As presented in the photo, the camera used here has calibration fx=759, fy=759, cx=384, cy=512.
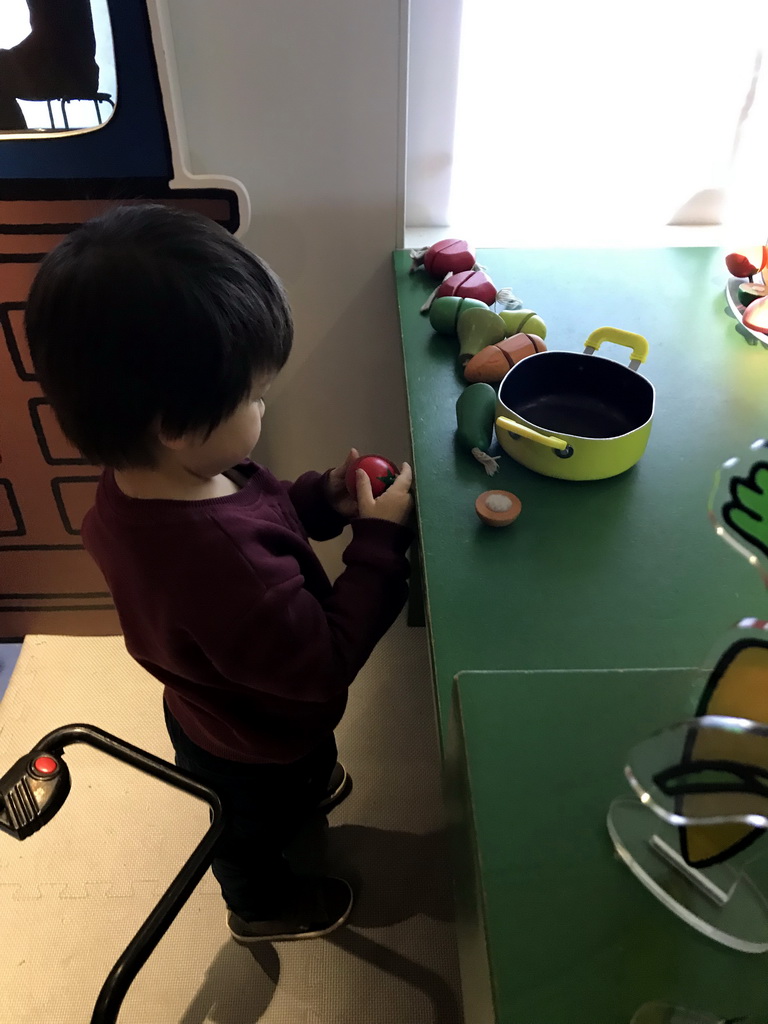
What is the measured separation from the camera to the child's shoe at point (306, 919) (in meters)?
1.06

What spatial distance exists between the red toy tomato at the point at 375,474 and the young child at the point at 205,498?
0.7 inches

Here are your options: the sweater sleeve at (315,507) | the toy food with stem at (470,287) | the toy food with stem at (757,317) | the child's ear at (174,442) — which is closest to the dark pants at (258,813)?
the sweater sleeve at (315,507)

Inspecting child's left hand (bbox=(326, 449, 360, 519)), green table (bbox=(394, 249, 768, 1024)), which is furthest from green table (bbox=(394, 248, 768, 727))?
child's left hand (bbox=(326, 449, 360, 519))

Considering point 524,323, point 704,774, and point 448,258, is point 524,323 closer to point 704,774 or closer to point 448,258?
point 448,258

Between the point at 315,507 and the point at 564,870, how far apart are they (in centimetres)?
51

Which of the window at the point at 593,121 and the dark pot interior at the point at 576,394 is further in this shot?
the window at the point at 593,121

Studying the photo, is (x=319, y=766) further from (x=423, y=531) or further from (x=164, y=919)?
(x=423, y=531)

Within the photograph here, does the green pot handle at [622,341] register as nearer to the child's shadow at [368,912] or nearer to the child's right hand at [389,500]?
the child's right hand at [389,500]

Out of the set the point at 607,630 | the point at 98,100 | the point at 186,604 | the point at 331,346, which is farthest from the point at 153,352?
the point at 331,346

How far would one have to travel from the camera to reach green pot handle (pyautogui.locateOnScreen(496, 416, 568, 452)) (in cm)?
71

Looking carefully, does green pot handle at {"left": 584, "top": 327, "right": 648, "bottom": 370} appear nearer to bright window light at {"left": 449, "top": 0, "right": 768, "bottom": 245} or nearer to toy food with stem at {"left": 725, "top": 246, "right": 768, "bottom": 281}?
toy food with stem at {"left": 725, "top": 246, "right": 768, "bottom": 281}

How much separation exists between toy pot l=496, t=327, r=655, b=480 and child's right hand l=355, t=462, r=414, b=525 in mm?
109

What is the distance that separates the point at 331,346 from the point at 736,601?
2.58ft

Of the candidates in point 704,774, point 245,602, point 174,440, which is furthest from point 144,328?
point 704,774
